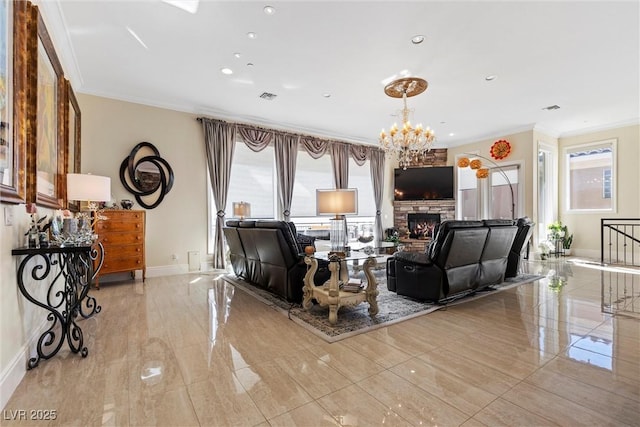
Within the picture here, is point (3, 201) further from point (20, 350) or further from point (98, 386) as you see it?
point (98, 386)

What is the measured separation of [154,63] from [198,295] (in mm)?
3158

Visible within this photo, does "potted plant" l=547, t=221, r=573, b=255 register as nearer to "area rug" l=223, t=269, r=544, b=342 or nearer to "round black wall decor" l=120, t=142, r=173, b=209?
"area rug" l=223, t=269, r=544, b=342

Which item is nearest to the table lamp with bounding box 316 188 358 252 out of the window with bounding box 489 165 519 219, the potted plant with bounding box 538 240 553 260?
the window with bounding box 489 165 519 219

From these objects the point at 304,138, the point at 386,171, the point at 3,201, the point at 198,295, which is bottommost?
the point at 198,295

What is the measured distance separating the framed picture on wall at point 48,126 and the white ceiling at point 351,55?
513mm

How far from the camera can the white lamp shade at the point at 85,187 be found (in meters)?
3.06

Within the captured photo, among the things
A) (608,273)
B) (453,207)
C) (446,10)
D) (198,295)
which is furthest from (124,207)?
(608,273)

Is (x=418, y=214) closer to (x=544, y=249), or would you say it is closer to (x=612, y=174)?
(x=544, y=249)

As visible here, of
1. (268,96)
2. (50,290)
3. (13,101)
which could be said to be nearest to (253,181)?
(268,96)

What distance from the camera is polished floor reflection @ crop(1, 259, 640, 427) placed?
61.4 inches

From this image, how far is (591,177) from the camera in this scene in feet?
23.4

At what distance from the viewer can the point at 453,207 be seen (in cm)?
823

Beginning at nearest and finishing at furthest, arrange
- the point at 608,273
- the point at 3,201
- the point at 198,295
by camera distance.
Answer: the point at 3,201, the point at 198,295, the point at 608,273

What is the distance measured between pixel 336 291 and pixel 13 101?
9.00 ft
